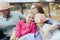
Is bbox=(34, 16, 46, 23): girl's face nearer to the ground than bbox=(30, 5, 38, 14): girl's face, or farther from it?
nearer to the ground

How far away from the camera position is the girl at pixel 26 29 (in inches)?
68.2

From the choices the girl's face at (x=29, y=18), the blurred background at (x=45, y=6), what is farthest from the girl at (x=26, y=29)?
the blurred background at (x=45, y=6)

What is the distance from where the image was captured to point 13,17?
1840mm

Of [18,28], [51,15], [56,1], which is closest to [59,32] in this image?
[51,15]

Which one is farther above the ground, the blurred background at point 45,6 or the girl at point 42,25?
the blurred background at point 45,6

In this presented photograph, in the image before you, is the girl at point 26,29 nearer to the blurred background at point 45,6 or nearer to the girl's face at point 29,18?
the girl's face at point 29,18

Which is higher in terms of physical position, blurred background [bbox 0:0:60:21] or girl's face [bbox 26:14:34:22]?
blurred background [bbox 0:0:60:21]

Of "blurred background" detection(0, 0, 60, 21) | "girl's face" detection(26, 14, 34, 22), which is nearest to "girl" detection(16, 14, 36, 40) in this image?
Result: "girl's face" detection(26, 14, 34, 22)

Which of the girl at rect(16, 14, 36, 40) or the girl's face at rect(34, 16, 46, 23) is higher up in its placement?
the girl's face at rect(34, 16, 46, 23)

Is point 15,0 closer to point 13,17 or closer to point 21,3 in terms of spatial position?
point 21,3

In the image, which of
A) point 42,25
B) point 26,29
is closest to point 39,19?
point 42,25

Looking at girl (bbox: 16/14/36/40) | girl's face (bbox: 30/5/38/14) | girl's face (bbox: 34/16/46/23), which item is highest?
girl's face (bbox: 30/5/38/14)

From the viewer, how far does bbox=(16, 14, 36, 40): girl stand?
68.2 inches

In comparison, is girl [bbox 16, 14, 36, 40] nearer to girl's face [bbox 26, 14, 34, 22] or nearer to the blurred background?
girl's face [bbox 26, 14, 34, 22]
